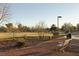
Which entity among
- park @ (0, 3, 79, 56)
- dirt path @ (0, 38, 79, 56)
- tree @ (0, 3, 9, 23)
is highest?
tree @ (0, 3, 9, 23)

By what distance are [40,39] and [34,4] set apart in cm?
49

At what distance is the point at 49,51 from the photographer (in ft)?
27.6

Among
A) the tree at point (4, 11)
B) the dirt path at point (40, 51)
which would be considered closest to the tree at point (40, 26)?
the dirt path at point (40, 51)

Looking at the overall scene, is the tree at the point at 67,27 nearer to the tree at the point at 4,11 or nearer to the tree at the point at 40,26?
the tree at the point at 40,26

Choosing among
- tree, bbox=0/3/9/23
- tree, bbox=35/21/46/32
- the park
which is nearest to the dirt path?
the park

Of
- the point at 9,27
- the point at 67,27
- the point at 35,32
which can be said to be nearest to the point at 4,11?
the point at 9,27

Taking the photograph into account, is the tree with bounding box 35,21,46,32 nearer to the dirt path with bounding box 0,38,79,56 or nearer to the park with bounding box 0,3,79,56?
the park with bounding box 0,3,79,56

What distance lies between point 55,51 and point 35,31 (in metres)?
0.39

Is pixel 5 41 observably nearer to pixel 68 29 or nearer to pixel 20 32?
pixel 20 32

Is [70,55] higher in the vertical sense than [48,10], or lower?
lower

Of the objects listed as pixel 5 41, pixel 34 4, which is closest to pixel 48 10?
pixel 34 4

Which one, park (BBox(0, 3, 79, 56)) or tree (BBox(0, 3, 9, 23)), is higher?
tree (BBox(0, 3, 9, 23))

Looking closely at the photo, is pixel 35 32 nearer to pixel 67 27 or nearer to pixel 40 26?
pixel 40 26

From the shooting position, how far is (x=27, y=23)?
842 centimetres
